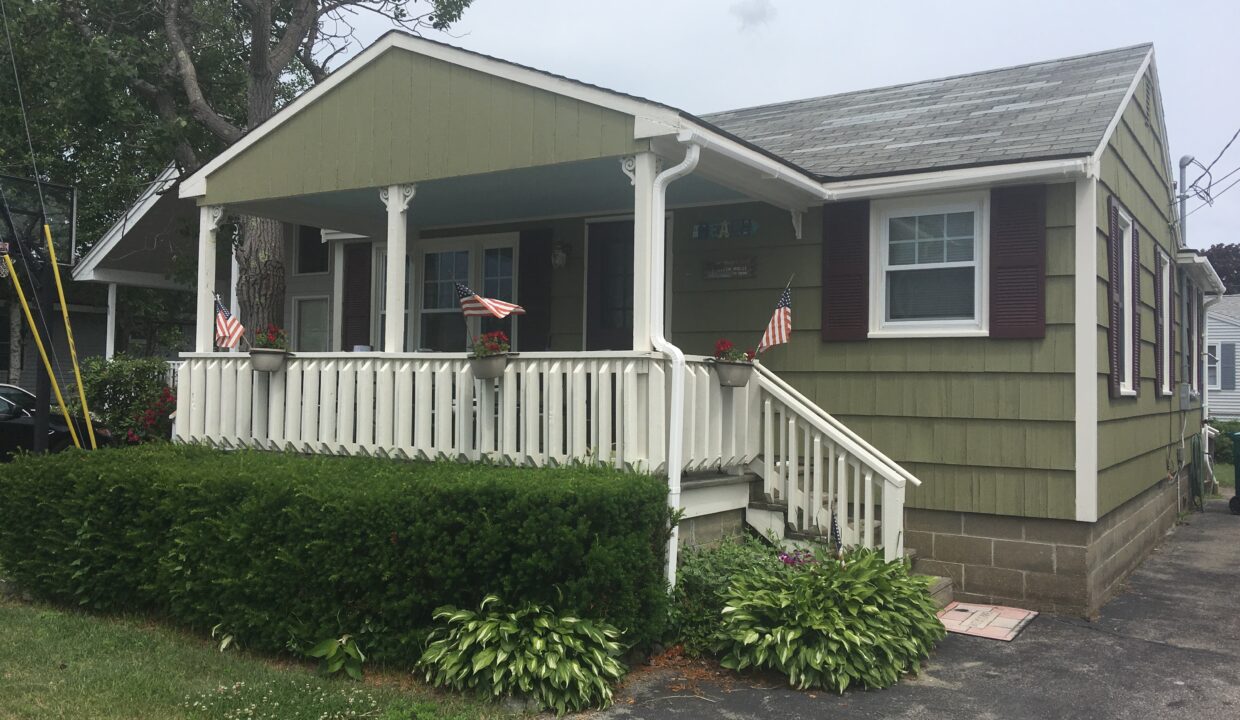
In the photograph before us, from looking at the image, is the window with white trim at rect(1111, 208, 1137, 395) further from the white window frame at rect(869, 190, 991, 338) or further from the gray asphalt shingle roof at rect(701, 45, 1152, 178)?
the white window frame at rect(869, 190, 991, 338)

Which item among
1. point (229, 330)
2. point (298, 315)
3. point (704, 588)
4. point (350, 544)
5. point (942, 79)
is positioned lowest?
point (704, 588)

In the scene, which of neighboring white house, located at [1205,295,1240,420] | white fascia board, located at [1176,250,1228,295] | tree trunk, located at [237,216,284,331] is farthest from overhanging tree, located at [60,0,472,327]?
neighboring white house, located at [1205,295,1240,420]

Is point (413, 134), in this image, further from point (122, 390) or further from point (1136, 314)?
point (122, 390)

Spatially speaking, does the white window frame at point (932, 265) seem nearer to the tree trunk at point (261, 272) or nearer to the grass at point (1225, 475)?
the tree trunk at point (261, 272)

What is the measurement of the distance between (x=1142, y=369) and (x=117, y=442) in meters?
10.6

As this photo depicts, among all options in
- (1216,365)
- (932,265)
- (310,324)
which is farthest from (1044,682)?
(1216,365)

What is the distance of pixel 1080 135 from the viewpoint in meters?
7.14

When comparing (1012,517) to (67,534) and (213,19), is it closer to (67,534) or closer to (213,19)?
(67,534)

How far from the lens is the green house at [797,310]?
647cm

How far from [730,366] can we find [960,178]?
2.23 meters

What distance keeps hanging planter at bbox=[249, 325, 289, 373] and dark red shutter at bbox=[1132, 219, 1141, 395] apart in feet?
22.6

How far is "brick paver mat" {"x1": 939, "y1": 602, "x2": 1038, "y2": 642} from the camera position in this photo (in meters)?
6.38

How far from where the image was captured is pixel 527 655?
486 cm

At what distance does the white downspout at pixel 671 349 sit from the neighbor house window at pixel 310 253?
8160 millimetres
